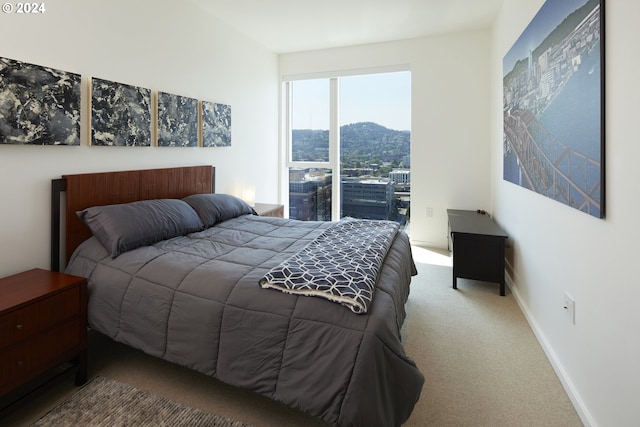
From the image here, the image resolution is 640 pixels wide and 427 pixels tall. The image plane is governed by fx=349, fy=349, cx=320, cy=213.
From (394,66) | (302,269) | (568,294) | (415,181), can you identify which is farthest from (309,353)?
(394,66)

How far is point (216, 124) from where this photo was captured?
12.5 ft

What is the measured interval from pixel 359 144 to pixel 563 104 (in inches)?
131

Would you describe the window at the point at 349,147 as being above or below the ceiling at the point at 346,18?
below

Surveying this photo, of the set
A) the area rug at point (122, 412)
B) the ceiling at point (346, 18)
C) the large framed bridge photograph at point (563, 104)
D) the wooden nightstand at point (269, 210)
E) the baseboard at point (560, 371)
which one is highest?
the ceiling at point (346, 18)

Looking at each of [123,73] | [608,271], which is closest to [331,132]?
[123,73]

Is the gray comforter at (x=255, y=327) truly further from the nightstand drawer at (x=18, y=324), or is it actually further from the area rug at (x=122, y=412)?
the nightstand drawer at (x=18, y=324)

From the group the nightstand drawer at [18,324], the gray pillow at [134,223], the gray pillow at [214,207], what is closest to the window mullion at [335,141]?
the gray pillow at [214,207]

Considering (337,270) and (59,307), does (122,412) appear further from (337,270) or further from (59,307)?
(337,270)

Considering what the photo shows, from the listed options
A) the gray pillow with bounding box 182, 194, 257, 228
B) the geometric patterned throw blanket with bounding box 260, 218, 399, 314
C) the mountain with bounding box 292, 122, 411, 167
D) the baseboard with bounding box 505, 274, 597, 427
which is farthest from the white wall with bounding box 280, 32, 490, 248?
the gray pillow with bounding box 182, 194, 257, 228

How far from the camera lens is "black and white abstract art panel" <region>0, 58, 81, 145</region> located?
1994 mm

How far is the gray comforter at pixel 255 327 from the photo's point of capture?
1402 mm

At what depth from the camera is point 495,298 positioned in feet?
10.2

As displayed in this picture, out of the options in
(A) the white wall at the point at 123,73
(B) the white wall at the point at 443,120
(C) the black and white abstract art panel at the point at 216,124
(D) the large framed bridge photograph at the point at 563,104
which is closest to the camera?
(D) the large framed bridge photograph at the point at 563,104

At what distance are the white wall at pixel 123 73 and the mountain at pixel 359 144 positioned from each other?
2.87 feet
